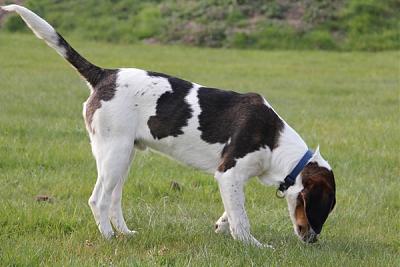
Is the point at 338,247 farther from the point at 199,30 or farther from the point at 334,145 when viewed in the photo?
the point at 199,30

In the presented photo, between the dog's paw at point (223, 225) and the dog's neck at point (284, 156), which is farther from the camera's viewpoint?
the dog's paw at point (223, 225)

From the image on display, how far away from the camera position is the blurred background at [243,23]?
95.3 ft

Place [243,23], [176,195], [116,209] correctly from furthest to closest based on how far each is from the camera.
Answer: [243,23], [176,195], [116,209]

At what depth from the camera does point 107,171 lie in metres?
6.00

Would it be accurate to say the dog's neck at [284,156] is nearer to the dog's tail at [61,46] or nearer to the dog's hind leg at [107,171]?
the dog's hind leg at [107,171]

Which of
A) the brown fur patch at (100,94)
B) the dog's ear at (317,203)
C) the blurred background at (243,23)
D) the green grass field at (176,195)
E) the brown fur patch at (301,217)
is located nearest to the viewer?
the green grass field at (176,195)

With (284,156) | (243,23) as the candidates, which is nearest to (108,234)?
(284,156)

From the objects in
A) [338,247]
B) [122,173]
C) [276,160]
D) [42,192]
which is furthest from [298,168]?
[42,192]

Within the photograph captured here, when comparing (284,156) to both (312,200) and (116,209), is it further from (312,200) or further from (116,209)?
(116,209)

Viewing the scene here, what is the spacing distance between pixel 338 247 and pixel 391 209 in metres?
1.72

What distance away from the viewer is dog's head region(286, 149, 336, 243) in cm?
583

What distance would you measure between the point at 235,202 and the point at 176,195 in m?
1.82

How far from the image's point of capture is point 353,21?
29.9 metres

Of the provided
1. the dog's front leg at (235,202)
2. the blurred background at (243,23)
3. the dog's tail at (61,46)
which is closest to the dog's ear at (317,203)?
the dog's front leg at (235,202)
